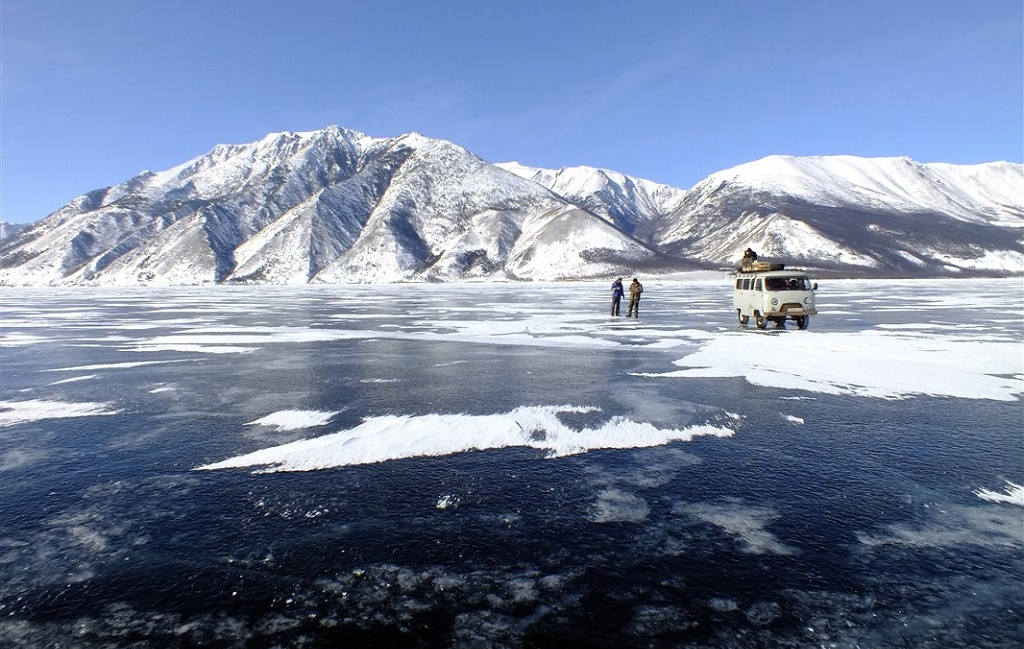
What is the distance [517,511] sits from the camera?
5539 mm

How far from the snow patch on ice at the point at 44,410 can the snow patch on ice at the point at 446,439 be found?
15.2ft

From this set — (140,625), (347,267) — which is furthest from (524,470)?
(347,267)

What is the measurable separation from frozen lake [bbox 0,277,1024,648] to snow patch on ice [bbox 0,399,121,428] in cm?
7

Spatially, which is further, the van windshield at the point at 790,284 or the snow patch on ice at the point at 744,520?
the van windshield at the point at 790,284

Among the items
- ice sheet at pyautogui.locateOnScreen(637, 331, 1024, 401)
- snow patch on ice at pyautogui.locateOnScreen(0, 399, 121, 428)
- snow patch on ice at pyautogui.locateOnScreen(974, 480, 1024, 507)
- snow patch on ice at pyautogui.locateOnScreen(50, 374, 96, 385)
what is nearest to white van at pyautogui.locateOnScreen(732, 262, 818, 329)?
ice sheet at pyautogui.locateOnScreen(637, 331, 1024, 401)

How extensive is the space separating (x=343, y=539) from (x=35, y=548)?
112 inches

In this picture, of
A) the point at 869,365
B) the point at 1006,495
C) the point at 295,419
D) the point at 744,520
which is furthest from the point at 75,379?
the point at 869,365

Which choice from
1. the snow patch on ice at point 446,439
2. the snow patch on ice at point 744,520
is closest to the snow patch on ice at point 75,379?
the snow patch on ice at point 446,439

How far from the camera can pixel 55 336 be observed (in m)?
22.3

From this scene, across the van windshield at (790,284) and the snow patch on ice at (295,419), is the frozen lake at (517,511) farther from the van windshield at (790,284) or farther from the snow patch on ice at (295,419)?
the van windshield at (790,284)

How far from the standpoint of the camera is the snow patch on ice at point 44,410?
30.5 feet

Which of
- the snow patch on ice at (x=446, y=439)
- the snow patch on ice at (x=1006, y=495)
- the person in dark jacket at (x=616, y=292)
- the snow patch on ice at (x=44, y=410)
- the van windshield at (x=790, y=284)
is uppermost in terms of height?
the van windshield at (x=790, y=284)

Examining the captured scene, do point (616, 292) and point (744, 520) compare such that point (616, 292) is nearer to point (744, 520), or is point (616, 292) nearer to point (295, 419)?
point (295, 419)

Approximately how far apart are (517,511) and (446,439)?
8.62ft
